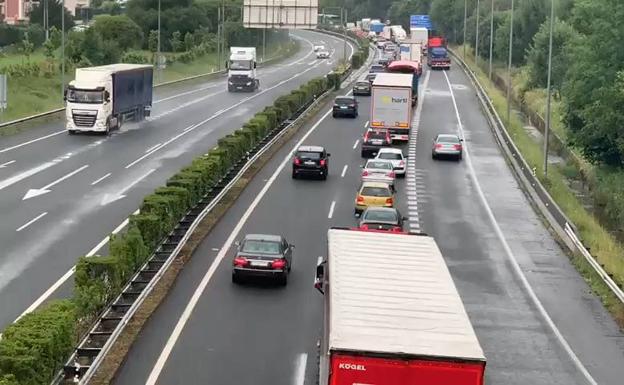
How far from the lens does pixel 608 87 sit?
62.8 meters

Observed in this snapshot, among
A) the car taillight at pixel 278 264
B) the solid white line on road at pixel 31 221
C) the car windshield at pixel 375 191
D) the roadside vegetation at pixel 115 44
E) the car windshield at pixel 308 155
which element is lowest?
the solid white line on road at pixel 31 221

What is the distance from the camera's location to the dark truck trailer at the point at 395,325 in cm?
1522

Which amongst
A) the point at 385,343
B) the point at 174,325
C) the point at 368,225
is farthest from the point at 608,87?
the point at 385,343

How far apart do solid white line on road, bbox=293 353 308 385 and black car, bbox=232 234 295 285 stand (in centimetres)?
574

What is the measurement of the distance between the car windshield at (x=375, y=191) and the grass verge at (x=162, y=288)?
513cm

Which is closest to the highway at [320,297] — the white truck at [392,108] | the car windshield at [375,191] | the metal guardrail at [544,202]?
the metal guardrail at [544,202]

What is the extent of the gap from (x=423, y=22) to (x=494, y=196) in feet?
394

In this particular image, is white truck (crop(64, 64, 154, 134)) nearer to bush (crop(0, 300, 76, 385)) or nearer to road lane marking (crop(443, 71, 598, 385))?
road lane marking (crop(443, 71, 598, 385))

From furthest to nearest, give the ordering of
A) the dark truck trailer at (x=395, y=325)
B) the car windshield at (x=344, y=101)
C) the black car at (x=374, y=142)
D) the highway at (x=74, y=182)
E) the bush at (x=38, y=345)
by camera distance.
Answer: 1. the car windshield at (x=344, y=101)
2. the black car at (x=374, y=142)
3. the highway at (x=74, y=182)
4. the bush at (x=38, y=345)
5. the dark truck trailer at (x=395, y=325)

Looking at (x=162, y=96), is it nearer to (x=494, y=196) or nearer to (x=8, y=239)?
(x=494, y=196)

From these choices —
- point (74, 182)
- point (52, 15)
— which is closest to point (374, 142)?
point (74, 182)

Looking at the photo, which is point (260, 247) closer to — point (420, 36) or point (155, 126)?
point (155, 126)

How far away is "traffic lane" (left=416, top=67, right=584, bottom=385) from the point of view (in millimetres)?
23766

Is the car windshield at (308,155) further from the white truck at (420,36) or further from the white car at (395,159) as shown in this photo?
the white truck at (420,36)
